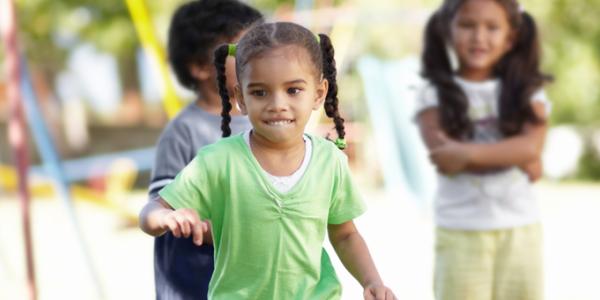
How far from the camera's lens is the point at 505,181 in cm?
354

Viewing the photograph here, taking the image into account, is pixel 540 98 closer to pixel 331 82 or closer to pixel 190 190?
pixel 331 82

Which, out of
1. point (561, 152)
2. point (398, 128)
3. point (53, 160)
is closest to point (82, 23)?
point (561, 152)

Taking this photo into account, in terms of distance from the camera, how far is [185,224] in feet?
7.17

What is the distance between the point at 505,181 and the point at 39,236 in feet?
30.7

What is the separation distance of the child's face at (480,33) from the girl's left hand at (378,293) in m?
1.34

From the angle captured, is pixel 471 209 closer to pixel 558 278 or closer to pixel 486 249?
pixel 486 249

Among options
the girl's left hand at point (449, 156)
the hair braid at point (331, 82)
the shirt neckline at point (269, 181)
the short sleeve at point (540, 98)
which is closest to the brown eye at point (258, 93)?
the shirt neckline at point (269, 181)

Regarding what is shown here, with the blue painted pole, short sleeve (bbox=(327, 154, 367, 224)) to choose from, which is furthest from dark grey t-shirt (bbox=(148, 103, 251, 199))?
the blue painted pole

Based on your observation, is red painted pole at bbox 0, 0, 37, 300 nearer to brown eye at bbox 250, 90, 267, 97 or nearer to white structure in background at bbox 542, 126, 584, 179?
brown eye at bbox 250, 90, 267, 97

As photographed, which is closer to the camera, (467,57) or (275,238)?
(275,238)

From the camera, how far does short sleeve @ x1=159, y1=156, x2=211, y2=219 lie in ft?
7.69

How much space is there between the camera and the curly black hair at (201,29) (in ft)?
10.5

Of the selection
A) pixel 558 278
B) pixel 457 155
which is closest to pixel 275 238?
pixel 457 155

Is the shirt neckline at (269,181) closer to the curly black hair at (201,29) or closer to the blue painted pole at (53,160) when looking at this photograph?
the curly black hair at (201,29)
